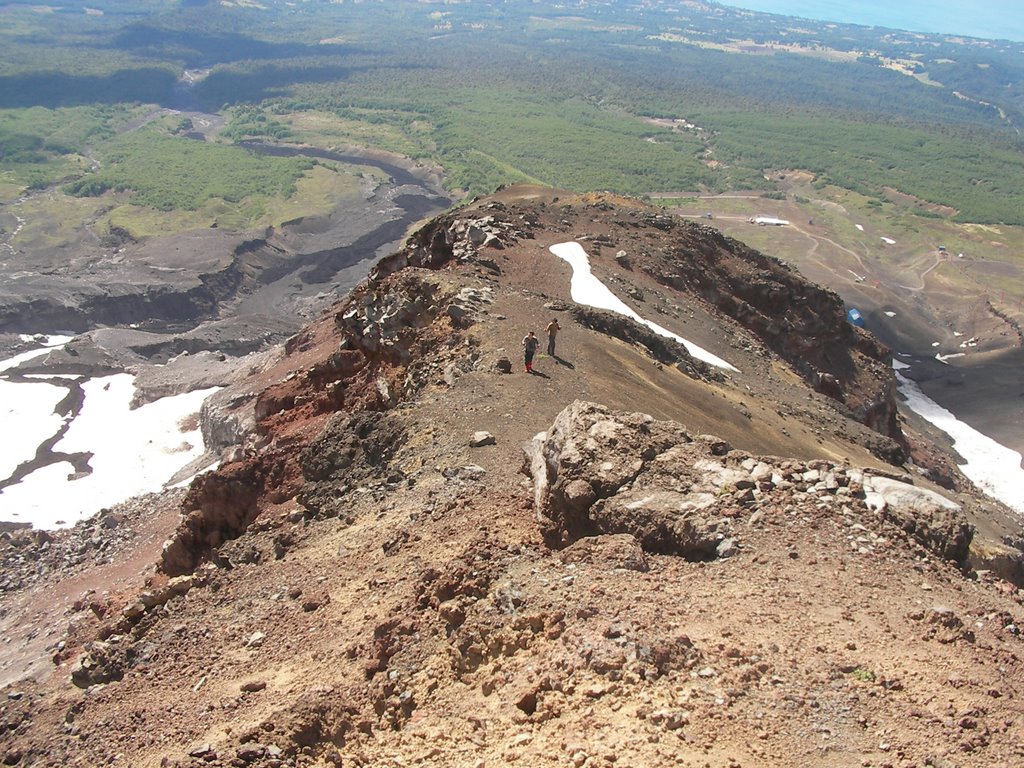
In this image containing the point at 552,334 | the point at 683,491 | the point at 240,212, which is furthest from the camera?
the point at 240,212

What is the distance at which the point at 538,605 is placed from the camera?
11.0 meters

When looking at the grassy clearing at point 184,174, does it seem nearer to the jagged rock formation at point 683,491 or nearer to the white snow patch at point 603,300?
the white snow patch at point 603,300

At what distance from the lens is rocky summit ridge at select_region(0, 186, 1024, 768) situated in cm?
871

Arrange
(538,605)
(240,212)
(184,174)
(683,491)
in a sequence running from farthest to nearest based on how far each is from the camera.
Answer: (184,174), (240,212), (683,491), (538,605)

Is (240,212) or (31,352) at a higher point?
(240,212)

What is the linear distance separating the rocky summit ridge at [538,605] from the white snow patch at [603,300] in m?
8.08

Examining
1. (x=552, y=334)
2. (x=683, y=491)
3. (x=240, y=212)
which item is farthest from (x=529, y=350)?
(x=240, y=212)

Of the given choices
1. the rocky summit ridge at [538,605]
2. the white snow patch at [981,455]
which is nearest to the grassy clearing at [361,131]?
the white snow patch at [981,455]

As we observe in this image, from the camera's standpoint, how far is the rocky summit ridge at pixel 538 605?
28.6 ft

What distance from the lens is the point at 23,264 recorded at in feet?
316

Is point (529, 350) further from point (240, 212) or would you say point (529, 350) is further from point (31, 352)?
point (240, 212)

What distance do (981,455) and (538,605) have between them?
5732cm

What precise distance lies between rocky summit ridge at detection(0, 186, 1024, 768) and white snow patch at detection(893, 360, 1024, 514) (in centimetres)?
3350

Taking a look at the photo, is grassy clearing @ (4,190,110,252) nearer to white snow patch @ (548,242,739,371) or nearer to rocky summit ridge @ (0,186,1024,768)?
white snow patch @ (548,242,739,371)
